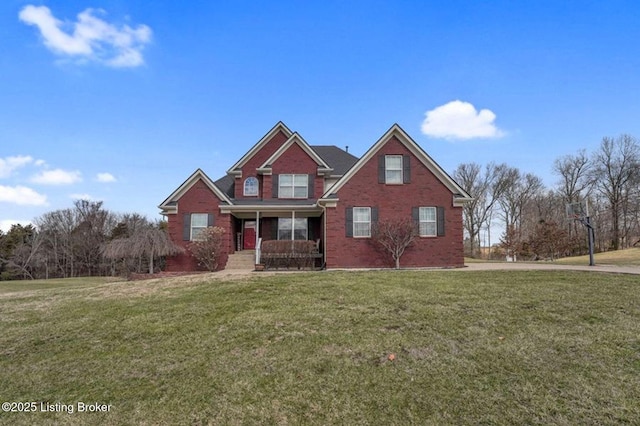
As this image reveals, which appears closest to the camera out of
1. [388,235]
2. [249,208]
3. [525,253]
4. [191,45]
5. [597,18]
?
[597,18]

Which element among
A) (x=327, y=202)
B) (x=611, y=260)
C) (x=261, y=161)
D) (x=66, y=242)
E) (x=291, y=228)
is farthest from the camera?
(x=66, y=242)

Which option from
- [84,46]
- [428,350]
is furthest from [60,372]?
[84,46]

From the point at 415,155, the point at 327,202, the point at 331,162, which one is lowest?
the point at 327,202

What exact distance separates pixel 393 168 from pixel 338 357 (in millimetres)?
13082

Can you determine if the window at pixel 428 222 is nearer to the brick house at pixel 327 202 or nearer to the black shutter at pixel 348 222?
the brick house at pixel 327 202

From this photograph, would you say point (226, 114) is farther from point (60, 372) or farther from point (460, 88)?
point (60, 372)

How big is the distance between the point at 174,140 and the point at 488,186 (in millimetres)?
43406

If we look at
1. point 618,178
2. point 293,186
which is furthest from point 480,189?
point 293,186

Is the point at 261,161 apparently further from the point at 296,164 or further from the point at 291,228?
the point at 291,228

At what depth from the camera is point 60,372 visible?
17.0 feet

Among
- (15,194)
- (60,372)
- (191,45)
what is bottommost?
(60,372)

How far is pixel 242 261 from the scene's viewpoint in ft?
61.0

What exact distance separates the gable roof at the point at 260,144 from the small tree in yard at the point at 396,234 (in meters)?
9.18

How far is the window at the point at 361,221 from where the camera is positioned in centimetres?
1677
